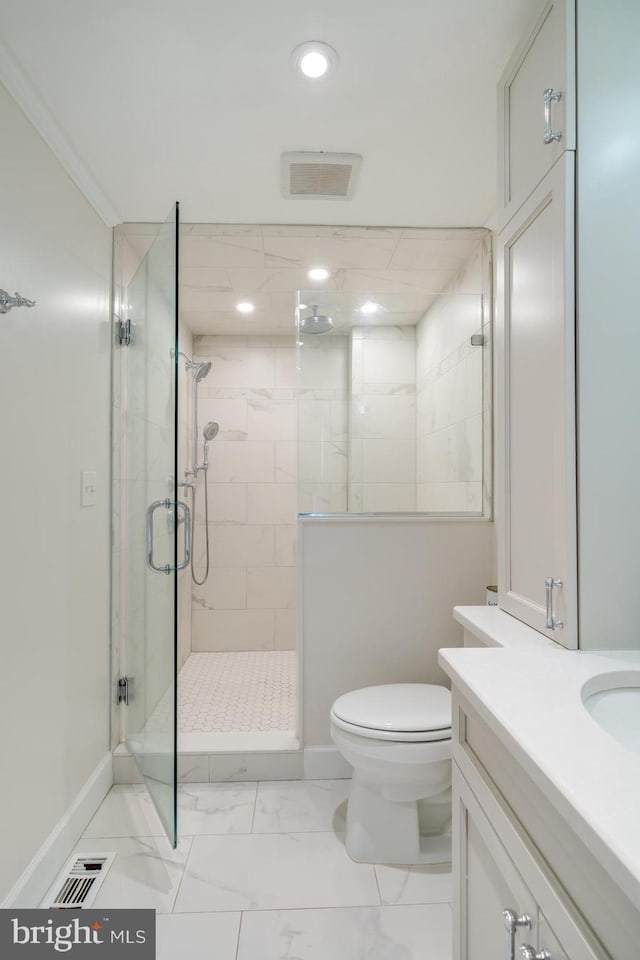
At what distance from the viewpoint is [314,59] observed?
1.41m

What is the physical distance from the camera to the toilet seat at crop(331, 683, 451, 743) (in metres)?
1.66

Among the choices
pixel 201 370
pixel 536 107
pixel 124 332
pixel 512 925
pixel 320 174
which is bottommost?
pixel 512 925

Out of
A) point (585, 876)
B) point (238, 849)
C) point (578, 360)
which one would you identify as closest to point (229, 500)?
point (238, 849)

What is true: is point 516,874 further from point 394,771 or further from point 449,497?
point 449,497

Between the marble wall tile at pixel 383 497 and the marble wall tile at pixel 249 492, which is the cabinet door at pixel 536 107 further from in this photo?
the marble wall tile at pixel 249 492

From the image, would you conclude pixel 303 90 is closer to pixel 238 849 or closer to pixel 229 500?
pixel 238 849

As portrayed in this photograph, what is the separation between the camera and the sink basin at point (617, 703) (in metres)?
0.92

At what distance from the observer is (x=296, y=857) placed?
5.69ft

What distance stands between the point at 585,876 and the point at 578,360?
0.91 m

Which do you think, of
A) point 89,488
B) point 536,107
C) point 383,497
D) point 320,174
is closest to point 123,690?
point 89,488

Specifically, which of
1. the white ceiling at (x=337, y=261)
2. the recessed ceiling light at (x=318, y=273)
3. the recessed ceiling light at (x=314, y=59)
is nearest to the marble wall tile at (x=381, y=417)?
the white ceiling at (x=337, y=261)

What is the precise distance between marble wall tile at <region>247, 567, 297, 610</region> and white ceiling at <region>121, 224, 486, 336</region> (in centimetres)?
194

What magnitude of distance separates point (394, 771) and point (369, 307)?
1775mm

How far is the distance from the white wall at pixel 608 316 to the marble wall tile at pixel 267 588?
9.28ft
